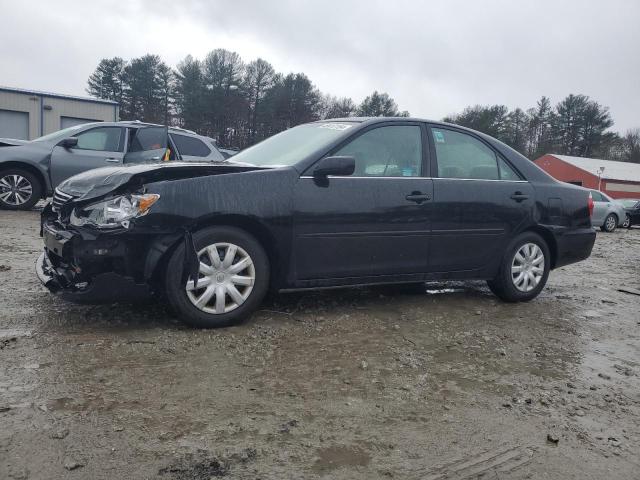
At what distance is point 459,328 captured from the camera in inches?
170

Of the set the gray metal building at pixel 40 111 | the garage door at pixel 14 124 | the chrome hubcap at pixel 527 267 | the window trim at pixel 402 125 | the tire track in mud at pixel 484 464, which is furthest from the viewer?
the garage door at pixel 14 124

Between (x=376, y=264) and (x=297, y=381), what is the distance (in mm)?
1572

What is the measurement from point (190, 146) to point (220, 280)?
22.6 ft

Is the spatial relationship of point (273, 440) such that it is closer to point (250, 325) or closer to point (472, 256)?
point (250, 325)

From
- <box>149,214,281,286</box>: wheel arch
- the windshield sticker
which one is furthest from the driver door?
<box>149,214,281,286</box>: wheel arch

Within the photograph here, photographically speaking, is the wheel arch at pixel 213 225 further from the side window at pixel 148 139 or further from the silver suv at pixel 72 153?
the side window at pixel 148 139

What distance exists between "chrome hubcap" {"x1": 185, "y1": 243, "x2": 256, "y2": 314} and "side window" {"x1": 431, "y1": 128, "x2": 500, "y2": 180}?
6.38ft

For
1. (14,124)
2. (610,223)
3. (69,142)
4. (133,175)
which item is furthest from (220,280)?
(14,124)

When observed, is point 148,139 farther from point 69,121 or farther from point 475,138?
point 69,121

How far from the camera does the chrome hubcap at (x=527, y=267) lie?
525cm

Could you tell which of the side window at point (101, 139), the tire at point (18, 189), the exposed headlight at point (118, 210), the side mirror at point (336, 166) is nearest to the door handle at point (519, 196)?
the side mirror at point (336, 166)

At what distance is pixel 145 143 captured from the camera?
385 inches

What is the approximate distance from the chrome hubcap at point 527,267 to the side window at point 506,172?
0.65 m

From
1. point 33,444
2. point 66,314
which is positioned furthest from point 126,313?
point 33,444
